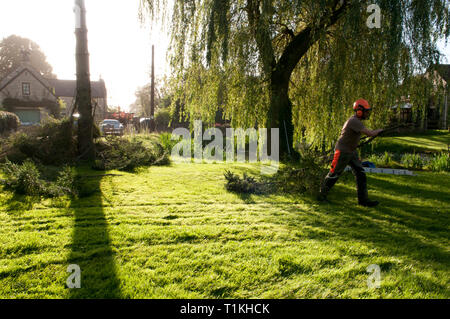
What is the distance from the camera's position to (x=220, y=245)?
137 inches

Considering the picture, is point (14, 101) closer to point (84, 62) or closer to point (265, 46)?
point (84, 62)

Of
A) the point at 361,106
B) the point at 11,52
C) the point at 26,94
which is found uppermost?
the point at 11,52

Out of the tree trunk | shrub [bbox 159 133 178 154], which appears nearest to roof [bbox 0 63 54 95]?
shrub [bbox 159 133 178 154]

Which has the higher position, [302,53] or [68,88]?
[68,88]

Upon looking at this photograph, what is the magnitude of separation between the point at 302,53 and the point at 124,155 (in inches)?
250

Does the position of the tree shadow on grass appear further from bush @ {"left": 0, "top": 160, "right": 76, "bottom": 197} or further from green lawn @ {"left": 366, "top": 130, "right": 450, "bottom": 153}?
green lawn @ {"left": 366, "top": 130, "right": 450, "bottom": 153}

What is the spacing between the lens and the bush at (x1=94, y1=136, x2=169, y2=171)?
28.7 feet

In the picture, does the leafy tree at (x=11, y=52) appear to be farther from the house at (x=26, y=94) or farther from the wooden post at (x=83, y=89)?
the wooden post at (x=83, y=89)

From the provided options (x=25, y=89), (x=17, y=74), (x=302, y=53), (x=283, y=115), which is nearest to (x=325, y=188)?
(x=283, y=115)

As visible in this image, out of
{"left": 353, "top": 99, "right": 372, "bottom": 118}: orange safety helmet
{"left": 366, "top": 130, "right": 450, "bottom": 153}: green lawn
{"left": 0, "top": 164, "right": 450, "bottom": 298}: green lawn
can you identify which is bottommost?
{"left": 0, "top": 164, "right": 450, "bottom": 298}: green lawn

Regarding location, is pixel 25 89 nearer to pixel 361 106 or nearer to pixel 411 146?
pixel 411 146

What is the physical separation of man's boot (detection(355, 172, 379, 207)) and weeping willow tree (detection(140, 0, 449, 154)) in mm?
2503
